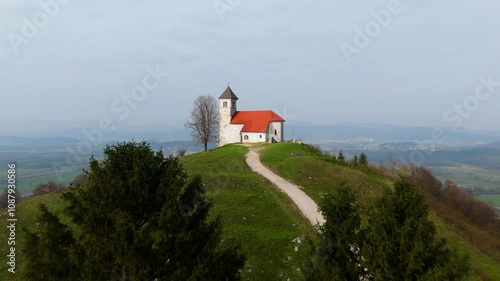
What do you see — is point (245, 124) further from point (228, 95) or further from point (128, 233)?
point (128, 233)

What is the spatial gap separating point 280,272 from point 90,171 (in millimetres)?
11160

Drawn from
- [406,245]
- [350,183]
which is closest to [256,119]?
[350,183]

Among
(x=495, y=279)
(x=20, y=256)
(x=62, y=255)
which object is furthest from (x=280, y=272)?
(x=20, y=256)

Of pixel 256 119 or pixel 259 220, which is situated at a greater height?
pixel 256 119

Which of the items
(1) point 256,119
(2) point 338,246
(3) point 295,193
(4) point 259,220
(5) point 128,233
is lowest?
(4) point 259,220

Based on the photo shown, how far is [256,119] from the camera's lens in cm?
5700

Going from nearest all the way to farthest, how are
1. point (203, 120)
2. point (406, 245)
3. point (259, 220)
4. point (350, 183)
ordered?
point (406, 245), point (259, 220), point (350, 183), point (203, 120)

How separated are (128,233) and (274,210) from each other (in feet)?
51.9

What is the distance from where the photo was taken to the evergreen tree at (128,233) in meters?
9.16

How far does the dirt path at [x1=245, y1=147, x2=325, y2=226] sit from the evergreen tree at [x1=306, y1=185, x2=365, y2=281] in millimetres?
8122

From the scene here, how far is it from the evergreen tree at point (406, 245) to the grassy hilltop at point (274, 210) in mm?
1618

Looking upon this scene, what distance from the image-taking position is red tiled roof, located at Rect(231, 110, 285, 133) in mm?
55594

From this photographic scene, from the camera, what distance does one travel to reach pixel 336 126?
6496 inches

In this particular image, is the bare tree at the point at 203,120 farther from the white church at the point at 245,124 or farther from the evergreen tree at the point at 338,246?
the evergreen tree at the point at 338,246
